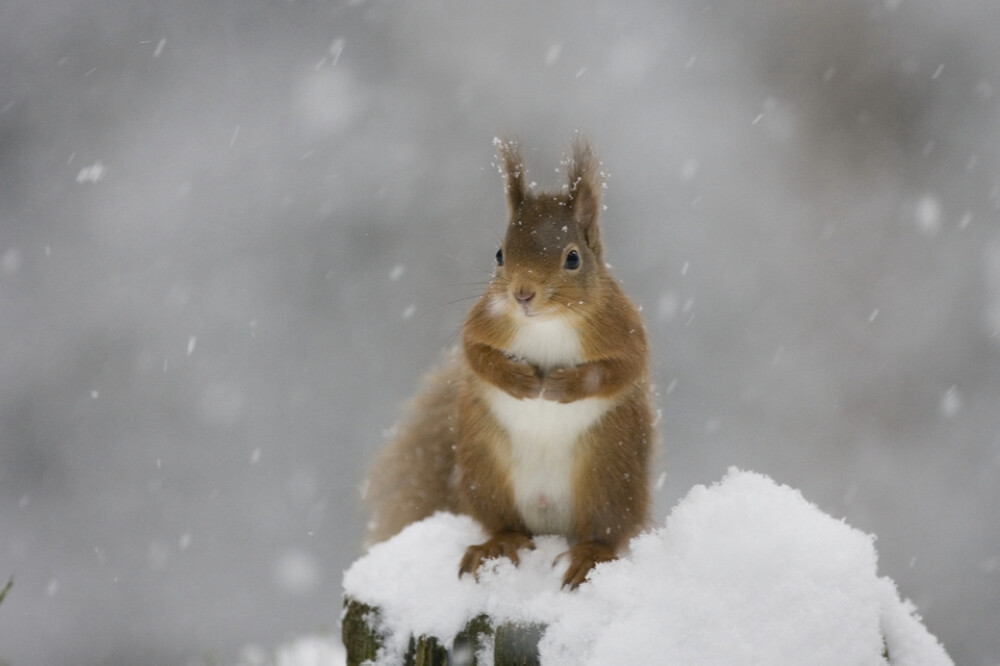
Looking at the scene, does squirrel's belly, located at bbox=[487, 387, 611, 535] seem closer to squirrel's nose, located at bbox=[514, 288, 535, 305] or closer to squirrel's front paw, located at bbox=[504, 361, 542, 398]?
squirrel's front paw, located at bbox=[504, 361, 542, 398]

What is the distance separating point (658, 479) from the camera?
1825mm

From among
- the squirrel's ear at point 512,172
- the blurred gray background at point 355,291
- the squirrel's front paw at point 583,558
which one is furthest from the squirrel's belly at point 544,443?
the blurred gray background at point 355,291

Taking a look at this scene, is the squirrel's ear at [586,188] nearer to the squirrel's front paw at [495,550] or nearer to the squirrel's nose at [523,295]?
the squirrel's nose at [523,295]

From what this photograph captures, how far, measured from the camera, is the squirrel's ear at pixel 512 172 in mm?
1735

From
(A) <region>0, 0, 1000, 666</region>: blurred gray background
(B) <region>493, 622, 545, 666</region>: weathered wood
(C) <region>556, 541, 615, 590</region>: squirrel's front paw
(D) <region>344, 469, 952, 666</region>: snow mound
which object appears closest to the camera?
(D) <region>344, 469, 952, 666</region>: snow mound

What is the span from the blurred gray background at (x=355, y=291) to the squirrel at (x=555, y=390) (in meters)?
3.54

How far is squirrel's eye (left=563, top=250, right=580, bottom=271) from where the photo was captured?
5.43 ft

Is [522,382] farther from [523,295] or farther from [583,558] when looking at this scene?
[583,558]

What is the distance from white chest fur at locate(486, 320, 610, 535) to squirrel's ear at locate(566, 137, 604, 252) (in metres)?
0.22

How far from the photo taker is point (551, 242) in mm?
1651

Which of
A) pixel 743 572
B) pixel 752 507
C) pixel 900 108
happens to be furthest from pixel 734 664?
pixel 900 108

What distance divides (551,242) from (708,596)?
2.17 feet

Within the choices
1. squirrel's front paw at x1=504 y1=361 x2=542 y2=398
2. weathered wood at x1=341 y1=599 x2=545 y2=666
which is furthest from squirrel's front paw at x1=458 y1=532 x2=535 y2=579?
squirrel's front paw at x1=504 y1=361 x2=542 y2=398

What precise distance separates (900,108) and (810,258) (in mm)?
1004
